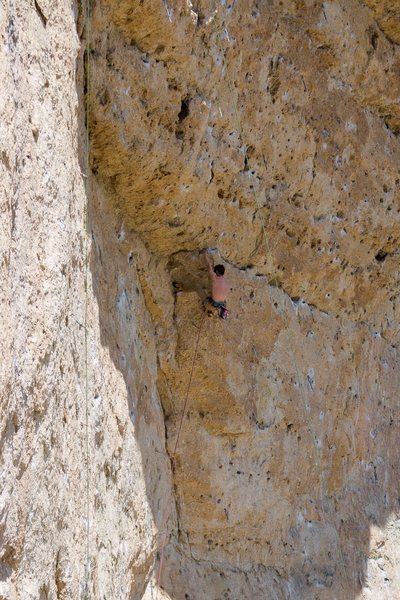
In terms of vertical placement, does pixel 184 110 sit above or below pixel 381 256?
below

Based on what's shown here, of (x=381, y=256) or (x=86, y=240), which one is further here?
(x=381, y=256)

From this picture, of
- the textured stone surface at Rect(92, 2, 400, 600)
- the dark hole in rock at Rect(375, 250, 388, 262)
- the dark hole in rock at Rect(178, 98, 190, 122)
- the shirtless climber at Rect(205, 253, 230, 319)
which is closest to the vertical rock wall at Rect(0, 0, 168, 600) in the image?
the textured stone surface at Rect(92, 2, 400, 600)

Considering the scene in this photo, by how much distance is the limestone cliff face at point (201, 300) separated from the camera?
13.1 ft

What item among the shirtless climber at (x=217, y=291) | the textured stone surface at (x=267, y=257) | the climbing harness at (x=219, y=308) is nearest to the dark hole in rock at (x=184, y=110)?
→ the textured stone surface at (x=267, y=257)

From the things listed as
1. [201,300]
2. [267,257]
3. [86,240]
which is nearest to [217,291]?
[201,300]

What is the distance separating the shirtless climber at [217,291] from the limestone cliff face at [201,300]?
2.4 inches

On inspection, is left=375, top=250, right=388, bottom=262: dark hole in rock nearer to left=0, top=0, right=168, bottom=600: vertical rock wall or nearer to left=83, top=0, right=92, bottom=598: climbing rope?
left=0, top=0, right=168, bottom=600: vertical rock wall

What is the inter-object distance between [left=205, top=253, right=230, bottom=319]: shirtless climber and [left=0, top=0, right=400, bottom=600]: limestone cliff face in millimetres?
61

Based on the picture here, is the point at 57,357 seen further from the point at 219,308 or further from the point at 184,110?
the point at 219,308

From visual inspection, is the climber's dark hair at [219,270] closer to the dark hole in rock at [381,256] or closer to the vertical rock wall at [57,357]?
the vertical rock wall at [57,357]

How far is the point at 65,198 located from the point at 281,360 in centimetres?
319

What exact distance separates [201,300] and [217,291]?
0.11m

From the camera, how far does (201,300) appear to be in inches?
253

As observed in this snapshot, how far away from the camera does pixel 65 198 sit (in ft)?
14.1
